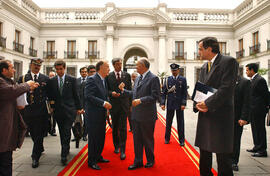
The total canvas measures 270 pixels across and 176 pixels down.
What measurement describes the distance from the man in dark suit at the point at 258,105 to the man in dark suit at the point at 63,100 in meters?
3.96

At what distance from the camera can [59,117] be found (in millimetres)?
4328

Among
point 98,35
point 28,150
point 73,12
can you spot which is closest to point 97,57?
point 98,35

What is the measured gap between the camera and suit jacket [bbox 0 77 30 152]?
2.70 metres

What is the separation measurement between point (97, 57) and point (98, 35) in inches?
97.7

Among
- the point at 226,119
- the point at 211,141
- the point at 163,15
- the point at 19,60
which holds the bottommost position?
the point at 211,141

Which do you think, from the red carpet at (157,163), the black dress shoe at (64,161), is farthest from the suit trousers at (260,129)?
the black dress shoe at (64,161)

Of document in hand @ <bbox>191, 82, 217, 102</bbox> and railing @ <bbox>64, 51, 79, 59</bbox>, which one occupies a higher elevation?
railing @ <bbox>64, 51, 79, 59</bbox>

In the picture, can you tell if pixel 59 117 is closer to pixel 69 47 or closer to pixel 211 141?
pixel 211 141

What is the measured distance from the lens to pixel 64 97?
14.4 ft

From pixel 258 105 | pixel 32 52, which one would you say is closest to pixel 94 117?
pixel 258 105

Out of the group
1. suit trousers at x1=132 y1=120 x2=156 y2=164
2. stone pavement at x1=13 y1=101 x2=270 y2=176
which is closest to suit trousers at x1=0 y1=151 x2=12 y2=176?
stone pavement at x1=13 y1=101 x2=270 y2=176

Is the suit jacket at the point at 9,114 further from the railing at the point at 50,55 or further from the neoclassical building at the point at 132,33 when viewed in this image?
the railing at the point at 50,55

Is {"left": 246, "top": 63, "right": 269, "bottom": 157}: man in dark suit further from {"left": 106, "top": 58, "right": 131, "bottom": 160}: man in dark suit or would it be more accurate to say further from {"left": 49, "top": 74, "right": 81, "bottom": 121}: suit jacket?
{"left": 49, "top": 74, "right": 81, "bottom": 121}: suit jacket

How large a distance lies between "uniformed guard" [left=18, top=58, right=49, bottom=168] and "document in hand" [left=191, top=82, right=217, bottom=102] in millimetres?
3209
